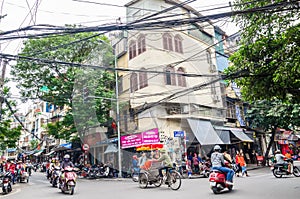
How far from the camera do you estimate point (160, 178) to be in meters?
8.87

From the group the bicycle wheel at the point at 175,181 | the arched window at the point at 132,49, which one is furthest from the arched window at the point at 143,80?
the bicycle wheel at the point at 175,181

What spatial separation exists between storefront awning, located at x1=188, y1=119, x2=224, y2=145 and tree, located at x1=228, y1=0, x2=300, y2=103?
8642 mm

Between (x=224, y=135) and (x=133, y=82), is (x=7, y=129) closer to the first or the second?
(x=133, y=82)

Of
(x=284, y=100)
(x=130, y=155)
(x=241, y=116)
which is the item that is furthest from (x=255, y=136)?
(x=284, y=100)

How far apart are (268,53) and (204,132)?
10.6 meters

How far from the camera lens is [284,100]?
27.9ft

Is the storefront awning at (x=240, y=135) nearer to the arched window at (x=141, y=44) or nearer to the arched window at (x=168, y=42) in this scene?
the arched window at (x=168, y=42)

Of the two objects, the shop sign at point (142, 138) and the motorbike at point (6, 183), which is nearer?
the motorbike at point (6, 183)

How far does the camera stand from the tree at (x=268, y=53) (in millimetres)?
6402

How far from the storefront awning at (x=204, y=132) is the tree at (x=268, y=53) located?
8.64 m

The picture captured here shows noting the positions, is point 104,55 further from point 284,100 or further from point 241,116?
point 241,116

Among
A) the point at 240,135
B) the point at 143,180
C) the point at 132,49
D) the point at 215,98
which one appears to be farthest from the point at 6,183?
the point at 240,135

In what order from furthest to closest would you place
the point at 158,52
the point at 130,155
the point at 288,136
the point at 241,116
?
the point at 288,136 → the point at 241,116 → the point at 130,155 → the point at 158,52

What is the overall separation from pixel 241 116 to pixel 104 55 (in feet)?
45.0
